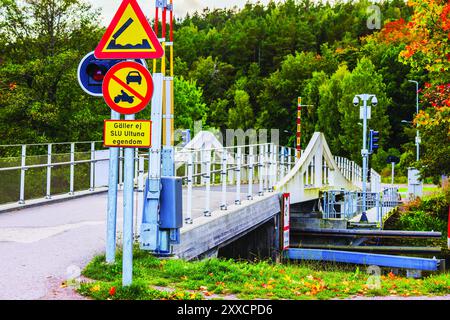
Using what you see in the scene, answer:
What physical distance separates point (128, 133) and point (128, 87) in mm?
447

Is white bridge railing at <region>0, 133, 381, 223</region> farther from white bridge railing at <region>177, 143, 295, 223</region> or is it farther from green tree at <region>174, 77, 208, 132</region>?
green tree at <region>174, 77, 208, 132</region>

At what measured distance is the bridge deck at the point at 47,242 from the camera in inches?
288

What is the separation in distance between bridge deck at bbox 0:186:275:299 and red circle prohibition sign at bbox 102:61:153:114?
2.05m

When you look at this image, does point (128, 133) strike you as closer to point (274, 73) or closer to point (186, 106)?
point (186, 106)

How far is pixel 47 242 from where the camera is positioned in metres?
9.77

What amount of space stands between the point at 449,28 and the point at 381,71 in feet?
207

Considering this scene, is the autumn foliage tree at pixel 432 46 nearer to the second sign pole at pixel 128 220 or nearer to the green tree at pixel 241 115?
the second sign pole at pixel 128 220

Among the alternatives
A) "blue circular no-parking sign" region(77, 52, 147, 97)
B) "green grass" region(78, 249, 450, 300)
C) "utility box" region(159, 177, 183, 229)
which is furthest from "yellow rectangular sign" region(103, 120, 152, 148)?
"utility box" region(159, 177, 183, 229)

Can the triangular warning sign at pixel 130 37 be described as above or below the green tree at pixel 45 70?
below

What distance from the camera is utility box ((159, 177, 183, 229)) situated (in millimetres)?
8664

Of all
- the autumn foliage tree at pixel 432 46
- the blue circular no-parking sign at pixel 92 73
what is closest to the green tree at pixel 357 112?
the autumn foliage tree at pixel 432 46

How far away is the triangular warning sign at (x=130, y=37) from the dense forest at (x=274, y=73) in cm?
996

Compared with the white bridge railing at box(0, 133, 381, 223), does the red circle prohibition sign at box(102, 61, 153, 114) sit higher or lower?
higher

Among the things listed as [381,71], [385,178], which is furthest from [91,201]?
[381,71]
